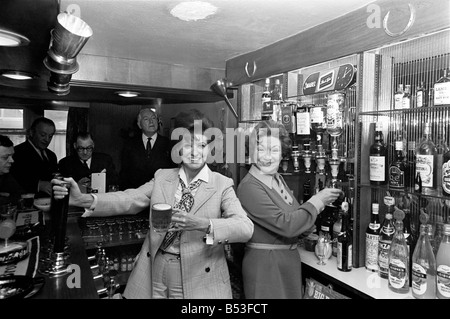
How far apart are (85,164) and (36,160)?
0.43 meters

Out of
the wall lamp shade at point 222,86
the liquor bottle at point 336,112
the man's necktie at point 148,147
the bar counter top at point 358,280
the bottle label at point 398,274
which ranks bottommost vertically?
the bar counter top at point 358,280

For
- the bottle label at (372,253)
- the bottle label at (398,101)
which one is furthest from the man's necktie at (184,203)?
the bottle label at (398,101)

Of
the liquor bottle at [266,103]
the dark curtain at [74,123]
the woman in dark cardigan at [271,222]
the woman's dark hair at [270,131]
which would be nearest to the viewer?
the woman in dark cardigan at [271,222]

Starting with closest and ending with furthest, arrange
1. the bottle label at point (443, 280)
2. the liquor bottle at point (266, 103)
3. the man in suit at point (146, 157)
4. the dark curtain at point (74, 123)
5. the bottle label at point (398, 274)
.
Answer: the bottle label at point (443, 280) → the bottle label at point (398, 274) → the liquor bottle at point (266, 103) → the man in suit at point (146, 157) → the dark curtain at point (74, 123)

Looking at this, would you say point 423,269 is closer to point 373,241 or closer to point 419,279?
point 419,279

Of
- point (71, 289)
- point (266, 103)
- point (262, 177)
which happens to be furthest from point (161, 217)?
point (266, 103)

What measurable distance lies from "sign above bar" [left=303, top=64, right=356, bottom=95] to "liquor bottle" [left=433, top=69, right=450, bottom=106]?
1.46 feet

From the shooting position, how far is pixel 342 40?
1765mm

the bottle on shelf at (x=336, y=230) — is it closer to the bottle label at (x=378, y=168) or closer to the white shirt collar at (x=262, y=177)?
the bottle label at (x=378, y=168)

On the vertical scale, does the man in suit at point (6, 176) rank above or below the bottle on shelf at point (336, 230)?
above

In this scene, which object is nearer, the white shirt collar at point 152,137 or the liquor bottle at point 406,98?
the liquor bottle at point 406,98

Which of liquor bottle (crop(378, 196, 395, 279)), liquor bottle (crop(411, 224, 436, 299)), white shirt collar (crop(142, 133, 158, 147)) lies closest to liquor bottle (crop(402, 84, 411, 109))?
liquor bottle (crop(378, 196, 395, 279))

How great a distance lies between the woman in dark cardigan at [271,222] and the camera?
147cm

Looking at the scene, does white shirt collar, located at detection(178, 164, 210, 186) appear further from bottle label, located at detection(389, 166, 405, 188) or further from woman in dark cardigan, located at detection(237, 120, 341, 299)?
bottle label, located at detection(389, 166, 405, 188)
